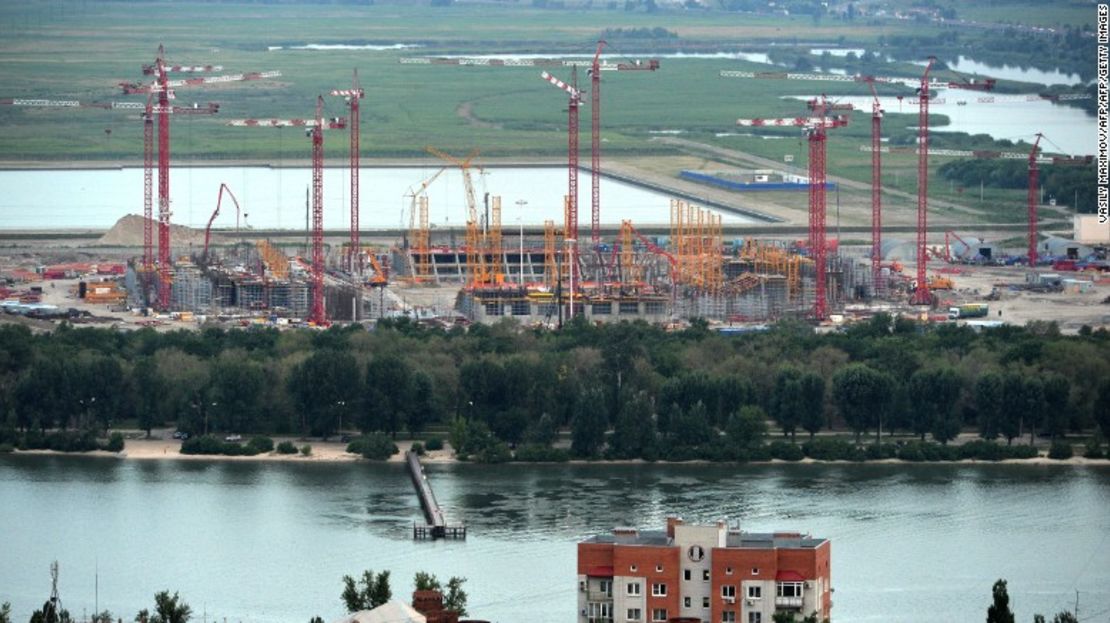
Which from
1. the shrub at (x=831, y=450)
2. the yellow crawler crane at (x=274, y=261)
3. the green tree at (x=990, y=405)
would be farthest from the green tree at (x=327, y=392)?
the yellow crawler crane at (x=274, y=261)

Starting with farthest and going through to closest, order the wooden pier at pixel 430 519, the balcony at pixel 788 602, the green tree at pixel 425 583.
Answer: the wooden pier at pixel 430 519 → the green tree at pixel 425 583 → the balcony at pixel 788 602

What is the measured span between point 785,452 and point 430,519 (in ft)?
19.9

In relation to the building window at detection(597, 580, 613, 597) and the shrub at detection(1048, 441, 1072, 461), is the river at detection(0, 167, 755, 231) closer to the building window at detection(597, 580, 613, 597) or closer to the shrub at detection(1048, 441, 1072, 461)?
the shrub at detection(1048, 441, 1072, 461)

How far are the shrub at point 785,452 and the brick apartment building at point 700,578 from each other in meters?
13.0

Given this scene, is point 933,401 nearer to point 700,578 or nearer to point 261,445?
Result: point 261,445

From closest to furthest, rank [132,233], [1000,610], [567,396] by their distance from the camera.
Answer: [1000,610]
[567,396]
[132,233]

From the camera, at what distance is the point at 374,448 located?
39719 mm

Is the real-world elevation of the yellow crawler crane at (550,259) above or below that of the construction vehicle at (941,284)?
above

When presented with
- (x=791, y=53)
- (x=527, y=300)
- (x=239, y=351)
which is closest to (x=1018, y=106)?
(x=791, y=53)

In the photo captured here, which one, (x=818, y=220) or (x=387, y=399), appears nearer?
(x=387, y=399)

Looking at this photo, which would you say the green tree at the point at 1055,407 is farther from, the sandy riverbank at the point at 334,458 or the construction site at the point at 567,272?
the construction site at the point at 567,272

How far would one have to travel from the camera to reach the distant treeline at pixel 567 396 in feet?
132

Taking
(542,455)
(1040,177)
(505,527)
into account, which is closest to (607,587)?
(505,527)

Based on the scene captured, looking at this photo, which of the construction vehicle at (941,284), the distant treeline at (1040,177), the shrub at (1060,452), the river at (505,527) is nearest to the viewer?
the river at (505,527)
